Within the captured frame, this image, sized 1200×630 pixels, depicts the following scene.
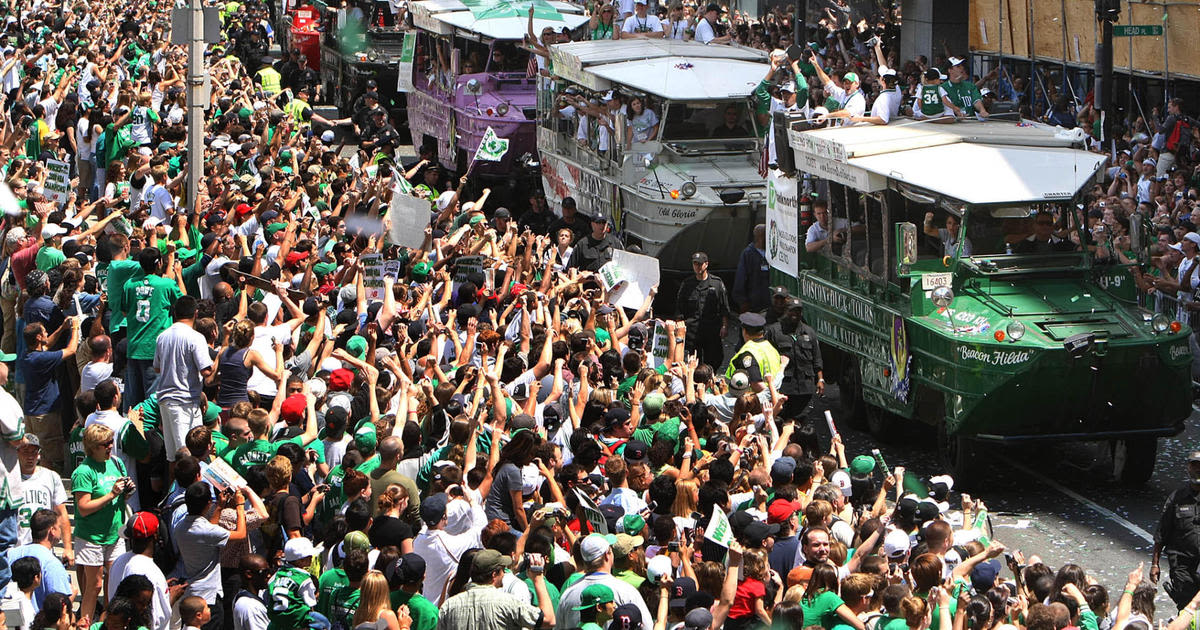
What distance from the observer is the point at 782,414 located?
41.4 ft

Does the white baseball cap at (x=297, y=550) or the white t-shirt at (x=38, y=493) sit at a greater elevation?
the white baseball cap at (x=297, y=550)

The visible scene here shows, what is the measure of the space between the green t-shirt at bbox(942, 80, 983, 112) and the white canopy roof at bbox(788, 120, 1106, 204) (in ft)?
5.05

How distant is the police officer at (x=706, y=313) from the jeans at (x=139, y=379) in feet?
14.7

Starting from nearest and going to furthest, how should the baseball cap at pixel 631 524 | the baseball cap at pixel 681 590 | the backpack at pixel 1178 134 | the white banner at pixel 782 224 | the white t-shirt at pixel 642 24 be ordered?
the baseball cap at pixel 681 590 < the baseball cap at pixel 631 524 < the white banner at pixel 782 224 < the backpack at pixel 1178 134 < the white t-shirt at pixel 642 24

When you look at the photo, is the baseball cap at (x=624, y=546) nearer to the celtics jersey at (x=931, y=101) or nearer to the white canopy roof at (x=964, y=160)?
the white canopy roof at (x=964, y=160)

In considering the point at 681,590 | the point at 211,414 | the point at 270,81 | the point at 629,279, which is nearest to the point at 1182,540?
the point at 681,590

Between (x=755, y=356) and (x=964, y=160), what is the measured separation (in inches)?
90.2

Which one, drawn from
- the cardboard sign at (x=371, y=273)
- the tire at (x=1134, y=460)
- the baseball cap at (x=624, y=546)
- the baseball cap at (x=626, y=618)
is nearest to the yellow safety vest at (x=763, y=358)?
the tire at (x=1134, y=460)

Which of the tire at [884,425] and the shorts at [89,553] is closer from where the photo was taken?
the shorts at [89,553]

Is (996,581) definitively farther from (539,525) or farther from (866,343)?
(866,343)

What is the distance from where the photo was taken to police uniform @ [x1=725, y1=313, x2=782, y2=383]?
12.3 m

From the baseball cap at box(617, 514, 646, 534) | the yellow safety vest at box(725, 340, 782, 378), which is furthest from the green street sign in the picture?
the baseball cap at box(617, 514, 646, 534)

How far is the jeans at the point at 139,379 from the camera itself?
12711 mm

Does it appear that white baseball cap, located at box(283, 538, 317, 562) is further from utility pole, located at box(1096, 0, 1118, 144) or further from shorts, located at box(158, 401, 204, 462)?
utility pole, located at box(1096, 0, 1118, 144)
